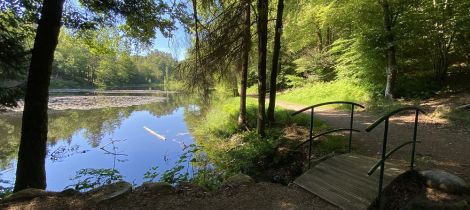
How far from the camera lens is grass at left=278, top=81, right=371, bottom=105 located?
1512 centimetres

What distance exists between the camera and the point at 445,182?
13.8ft

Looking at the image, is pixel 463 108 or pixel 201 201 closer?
pixel 201 201

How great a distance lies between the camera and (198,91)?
823 cm

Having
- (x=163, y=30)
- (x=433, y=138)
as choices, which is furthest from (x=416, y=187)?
(x=163, y=30)

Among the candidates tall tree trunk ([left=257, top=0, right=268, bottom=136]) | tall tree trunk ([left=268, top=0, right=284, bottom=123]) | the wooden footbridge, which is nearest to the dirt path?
the wooden footbridge

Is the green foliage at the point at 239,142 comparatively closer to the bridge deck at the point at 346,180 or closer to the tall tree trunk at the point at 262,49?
the tall tree trunk at the point at 262,49

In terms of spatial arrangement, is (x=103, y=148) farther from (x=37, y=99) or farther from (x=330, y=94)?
(x=330, y=94)

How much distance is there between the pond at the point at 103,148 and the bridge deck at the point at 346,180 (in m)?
2.63

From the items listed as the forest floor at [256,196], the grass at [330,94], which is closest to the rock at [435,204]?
the forest floor at [256,196]

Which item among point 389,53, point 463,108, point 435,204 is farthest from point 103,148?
point 463,108

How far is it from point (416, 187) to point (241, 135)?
6.56 metres

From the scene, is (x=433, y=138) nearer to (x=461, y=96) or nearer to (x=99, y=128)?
(x=461, y=96)

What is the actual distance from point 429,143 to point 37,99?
7765 millimetres

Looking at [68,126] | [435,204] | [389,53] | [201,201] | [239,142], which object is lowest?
[68,126]
